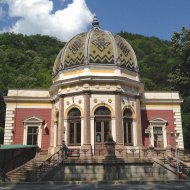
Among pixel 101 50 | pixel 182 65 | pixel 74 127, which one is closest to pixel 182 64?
pixel 182 65

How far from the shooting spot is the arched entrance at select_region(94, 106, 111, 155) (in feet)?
81.3

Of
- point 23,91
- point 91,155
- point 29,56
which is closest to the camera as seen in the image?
point 91,155

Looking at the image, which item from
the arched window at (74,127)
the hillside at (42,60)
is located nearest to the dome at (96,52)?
the arched window at (74,127)

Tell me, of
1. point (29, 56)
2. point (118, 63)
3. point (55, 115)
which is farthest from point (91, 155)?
point (29, 56)

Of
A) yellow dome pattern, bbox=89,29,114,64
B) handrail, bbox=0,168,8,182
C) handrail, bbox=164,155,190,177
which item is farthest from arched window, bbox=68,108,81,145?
handrail, bbox=164,155,190,177

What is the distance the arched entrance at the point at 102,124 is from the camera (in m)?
24.8

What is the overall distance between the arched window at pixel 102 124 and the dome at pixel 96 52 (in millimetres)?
3968

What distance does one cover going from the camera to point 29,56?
66.3 m

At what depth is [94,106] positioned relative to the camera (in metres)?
25.2

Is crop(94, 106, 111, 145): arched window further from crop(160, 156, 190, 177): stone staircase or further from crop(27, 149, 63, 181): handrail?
crop(160, 156, 190, 177): stone staircase

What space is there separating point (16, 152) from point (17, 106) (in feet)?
17.0

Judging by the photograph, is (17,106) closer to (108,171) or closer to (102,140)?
(102,140)

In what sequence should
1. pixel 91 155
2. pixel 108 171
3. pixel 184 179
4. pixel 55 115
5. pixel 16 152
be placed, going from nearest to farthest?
pixel 184 179
pixel 108 171
pixel 91 155
pixel 16 152
pixel 55 115

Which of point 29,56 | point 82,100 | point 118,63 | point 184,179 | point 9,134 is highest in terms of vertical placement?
point 29,56
